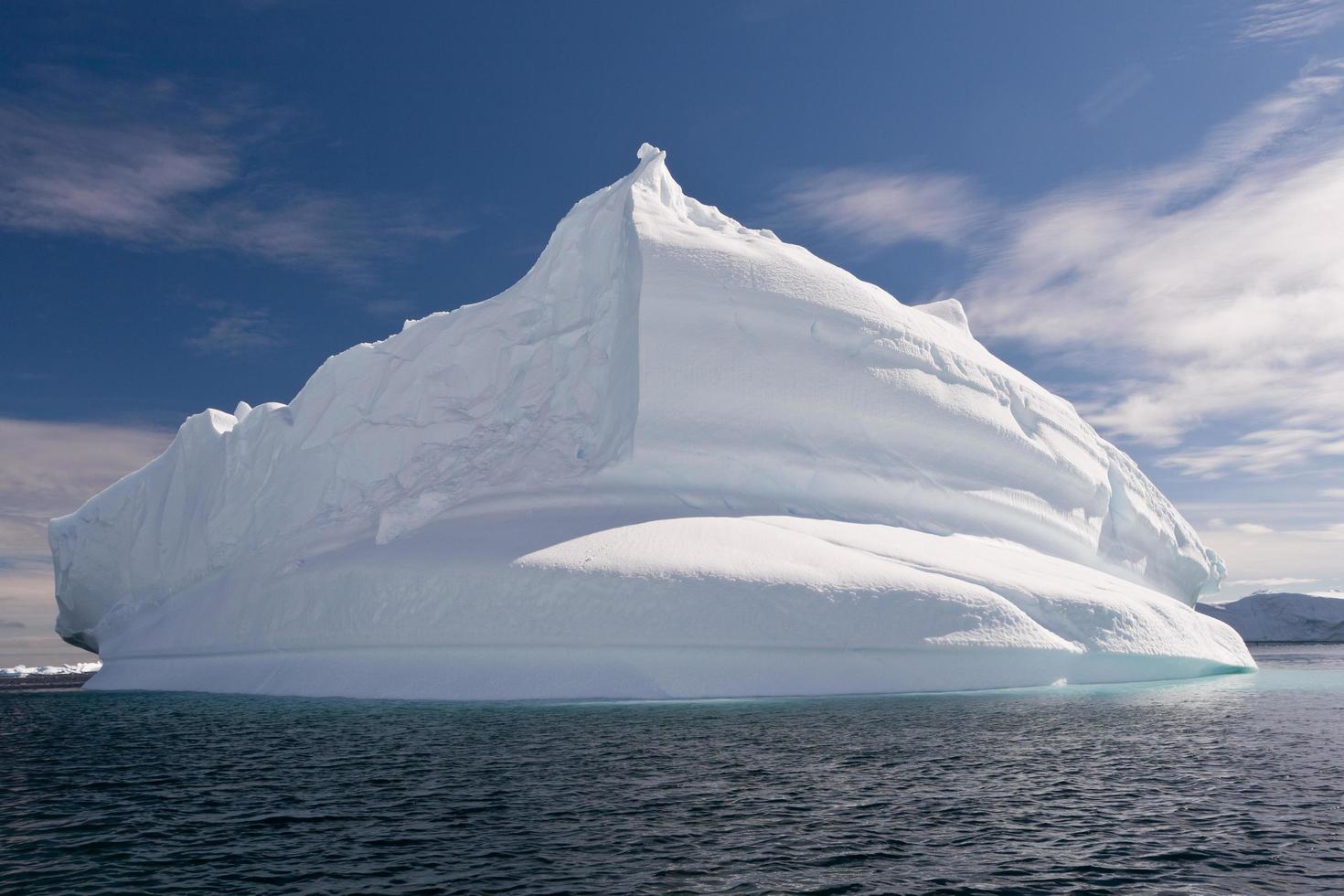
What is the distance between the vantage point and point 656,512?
22.5 m

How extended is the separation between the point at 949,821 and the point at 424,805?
5056 millimetres

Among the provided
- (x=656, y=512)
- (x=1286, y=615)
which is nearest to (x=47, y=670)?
(x=656, y=512)

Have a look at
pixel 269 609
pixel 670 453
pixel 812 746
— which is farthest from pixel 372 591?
pixel 812 746

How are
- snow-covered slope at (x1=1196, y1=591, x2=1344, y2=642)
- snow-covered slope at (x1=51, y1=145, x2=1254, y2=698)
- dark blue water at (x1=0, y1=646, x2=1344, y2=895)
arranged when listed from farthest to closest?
snow-covered slope at (x1=1196, y1=591, x2=1344, y2=642) < snow-covered slope at (x1=51, y1=145, x2=1254, y2=698) < dark blue water at (x1=0, y1=646, x2=1344, y2=895)

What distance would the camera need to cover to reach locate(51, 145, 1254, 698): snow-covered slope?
19.1 metres

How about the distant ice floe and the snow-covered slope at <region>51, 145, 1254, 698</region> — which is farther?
the distant ice floe

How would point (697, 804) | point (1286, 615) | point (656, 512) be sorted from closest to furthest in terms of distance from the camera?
point (697, 804) → point (656, 512) → point (1286, 615)

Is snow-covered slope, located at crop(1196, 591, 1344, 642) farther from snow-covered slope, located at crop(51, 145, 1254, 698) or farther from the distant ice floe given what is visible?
the distant ice floe

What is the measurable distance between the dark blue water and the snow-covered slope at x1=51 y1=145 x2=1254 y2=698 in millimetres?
3521

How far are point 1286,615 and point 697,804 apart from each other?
6350 cm

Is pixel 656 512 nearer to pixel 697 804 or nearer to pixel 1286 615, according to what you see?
pixel 697 804

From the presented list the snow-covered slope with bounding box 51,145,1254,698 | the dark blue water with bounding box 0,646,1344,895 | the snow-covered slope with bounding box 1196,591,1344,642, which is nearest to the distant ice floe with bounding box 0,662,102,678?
the snow-covered slope with bounding box 51,145,1254,698

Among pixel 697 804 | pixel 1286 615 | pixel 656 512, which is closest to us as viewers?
pixel 697 804

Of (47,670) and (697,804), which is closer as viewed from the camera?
(697,804)
